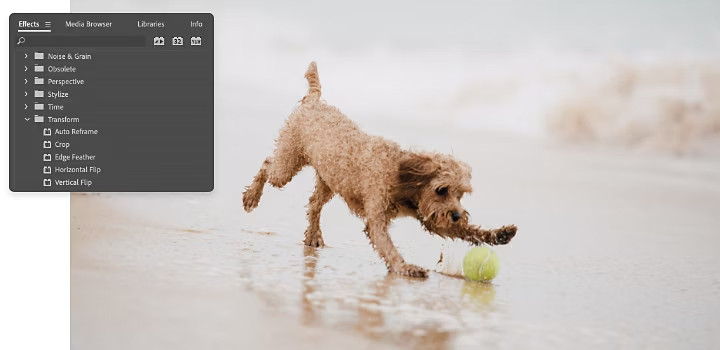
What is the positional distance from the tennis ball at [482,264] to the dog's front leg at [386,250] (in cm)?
27

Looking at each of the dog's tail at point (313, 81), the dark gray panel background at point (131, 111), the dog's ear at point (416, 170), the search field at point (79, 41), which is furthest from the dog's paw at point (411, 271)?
the search field at point (79, 41)

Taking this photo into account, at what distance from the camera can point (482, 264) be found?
3912mm

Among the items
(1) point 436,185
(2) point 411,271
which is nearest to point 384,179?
(1) point 436,185

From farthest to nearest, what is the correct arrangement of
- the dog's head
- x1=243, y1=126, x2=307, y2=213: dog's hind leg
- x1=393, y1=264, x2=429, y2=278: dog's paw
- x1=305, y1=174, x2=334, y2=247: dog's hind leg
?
1. x1=305, y1=174, x2=334, y2=247: dog's hind leg
2. x1=243, y1=126, x2=307, y2=213: dog's hind leg
3. x1=393, y1=264, x2=429, y2=278: dog's paw
4. the dog's head

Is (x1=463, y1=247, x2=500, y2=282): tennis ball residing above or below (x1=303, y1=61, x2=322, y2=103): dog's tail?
below

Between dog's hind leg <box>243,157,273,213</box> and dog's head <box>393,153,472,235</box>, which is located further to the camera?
dog's hind leg <box>243,157,273,213</box>

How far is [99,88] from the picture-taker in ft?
12.8

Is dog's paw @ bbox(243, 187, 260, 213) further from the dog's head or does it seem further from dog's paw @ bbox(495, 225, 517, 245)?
dog's paw @ bbox(495, 225, 517, 245)

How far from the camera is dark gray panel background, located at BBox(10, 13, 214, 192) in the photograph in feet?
12.5

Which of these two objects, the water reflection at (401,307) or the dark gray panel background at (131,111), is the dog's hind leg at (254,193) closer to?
the dark gray panel background at (131,111)

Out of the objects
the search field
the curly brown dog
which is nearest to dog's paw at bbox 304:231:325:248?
the curly brown dog

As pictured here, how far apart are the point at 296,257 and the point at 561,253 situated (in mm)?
1773

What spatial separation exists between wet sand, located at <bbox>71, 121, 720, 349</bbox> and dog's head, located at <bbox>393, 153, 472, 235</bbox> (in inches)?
13.2

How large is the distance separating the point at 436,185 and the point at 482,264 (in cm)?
52
